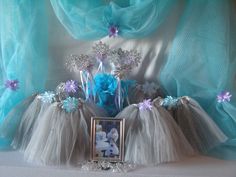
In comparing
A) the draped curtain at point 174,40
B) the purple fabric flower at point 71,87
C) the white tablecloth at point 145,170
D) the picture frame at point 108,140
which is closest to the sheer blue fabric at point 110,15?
the draped curtain at point 174,40

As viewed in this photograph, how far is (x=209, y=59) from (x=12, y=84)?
1.72 ft

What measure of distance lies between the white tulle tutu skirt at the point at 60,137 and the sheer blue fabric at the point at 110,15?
0.66ft

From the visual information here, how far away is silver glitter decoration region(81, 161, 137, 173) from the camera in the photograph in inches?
27.5

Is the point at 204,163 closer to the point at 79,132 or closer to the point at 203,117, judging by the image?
the point at 203,117

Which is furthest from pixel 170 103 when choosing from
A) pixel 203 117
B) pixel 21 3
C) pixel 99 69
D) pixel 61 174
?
pixel 21 3

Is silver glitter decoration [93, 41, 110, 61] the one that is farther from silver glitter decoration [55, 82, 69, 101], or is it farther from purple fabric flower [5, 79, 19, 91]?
purple fabric flower [5, 79, 19, 91]

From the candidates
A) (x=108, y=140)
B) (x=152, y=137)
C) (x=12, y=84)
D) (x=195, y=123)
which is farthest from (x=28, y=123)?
(x=195, y=123)

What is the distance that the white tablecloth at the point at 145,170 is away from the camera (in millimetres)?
688

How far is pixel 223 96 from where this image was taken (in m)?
0.77

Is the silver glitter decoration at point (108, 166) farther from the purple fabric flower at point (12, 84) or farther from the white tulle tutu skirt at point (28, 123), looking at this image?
the purple fabric flower at point (12, 84)

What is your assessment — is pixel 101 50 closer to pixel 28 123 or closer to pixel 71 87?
pixel 71 87

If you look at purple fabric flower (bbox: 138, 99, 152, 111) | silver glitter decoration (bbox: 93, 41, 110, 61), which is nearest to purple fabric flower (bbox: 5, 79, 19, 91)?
silver glitter decoration (bbox: 93, 41, 110, 61)

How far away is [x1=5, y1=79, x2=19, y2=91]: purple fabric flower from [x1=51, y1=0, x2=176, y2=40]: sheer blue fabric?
20 centimetres

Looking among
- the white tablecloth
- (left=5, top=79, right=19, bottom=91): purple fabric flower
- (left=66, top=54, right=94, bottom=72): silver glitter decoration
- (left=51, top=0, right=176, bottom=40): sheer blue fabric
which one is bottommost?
the white tablecloth
